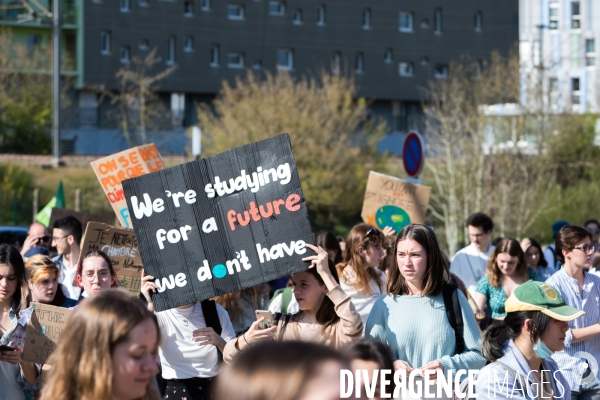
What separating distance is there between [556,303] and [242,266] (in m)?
1.98

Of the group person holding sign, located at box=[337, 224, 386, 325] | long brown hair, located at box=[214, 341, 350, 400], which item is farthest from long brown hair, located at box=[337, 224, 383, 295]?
long brown hair, located at box=[214, 341, 350, 400]

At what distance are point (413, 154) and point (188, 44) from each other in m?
45.0

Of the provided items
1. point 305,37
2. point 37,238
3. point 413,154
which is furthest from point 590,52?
point 37,238

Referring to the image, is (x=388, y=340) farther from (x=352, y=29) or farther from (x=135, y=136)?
(x=352, y=29)

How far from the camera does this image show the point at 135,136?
4881 cm

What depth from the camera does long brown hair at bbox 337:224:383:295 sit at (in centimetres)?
752

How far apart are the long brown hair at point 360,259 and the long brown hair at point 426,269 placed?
Result: 182 cm

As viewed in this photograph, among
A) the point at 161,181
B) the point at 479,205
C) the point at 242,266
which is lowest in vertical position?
the point at 479,205

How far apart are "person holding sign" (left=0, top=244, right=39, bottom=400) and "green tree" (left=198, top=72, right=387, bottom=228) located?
29375 mm

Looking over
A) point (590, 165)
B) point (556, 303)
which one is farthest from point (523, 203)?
point (556, 303)

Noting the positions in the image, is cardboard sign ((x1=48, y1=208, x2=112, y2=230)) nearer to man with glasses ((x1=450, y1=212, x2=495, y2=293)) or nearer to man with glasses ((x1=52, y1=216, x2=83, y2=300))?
man with glasses ((x1=52, y1=216, x2=83, y2=300))

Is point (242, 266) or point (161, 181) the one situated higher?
point (161, 181)

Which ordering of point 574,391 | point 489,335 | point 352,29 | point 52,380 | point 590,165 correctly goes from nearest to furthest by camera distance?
point 52,380, point 489,335, point 574,391, point 590,165, point 352,29

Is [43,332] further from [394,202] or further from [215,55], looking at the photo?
[215,55]
